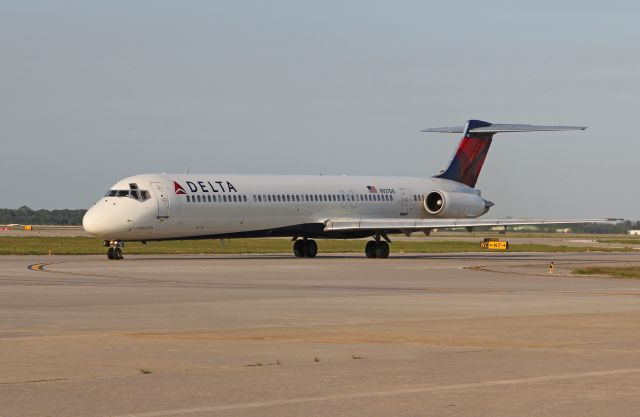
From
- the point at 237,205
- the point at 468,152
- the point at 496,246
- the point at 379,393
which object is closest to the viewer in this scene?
the point at 379,393

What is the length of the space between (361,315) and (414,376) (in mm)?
8739

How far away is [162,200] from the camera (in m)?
49.0

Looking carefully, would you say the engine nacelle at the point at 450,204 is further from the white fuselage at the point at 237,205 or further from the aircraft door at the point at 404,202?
the aircraft door at the point at 404,202

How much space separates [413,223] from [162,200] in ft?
39.9

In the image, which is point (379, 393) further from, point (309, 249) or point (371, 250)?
point (309, 249)

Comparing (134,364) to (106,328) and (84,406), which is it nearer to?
(84,406)

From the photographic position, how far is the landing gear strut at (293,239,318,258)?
56.6 meters

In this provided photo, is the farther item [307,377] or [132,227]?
[132,227]

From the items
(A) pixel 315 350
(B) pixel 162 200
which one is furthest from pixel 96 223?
(A) pixel 315 350

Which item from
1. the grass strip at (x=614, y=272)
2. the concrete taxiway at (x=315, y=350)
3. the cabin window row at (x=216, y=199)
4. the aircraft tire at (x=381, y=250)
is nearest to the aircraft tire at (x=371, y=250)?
the aircraft tire at (x=381, y=250)

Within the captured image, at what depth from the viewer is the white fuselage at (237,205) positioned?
48875mm

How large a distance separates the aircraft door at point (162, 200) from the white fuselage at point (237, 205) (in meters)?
0.02

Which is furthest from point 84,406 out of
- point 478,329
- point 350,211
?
point 350,211

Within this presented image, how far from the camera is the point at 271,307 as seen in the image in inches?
941
